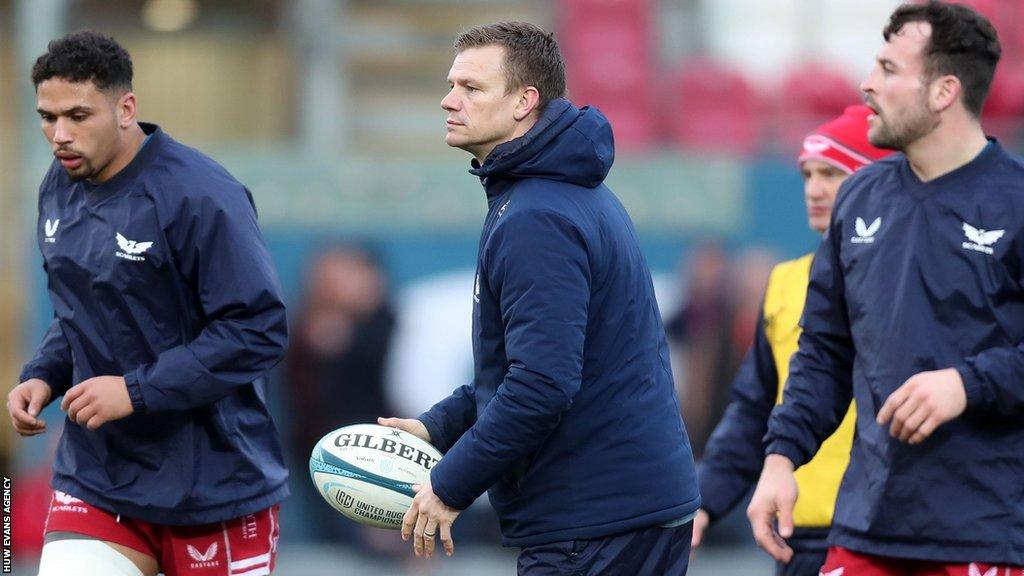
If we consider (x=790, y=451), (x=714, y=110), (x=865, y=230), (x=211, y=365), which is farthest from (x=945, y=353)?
(x=714, y=110)

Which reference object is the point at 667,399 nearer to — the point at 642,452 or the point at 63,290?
the point at 642,452

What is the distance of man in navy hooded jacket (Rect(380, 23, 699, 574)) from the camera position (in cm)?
383

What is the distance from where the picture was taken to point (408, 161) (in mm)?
11672

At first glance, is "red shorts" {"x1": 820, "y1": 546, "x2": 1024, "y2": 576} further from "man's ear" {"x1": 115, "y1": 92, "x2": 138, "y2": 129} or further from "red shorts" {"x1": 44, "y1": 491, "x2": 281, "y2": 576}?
"man's ear" {"x1": 115, "y1": 92, "x2": 138, "y2": 129}

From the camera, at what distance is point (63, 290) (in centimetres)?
477

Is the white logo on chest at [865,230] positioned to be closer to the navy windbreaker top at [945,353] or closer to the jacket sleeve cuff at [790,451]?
the navy windbreaker top at [945,353]

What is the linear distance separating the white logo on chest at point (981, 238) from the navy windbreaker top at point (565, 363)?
2.78 feet

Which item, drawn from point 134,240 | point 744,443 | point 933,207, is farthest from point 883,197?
point 134,240

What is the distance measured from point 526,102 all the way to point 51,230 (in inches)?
66.9

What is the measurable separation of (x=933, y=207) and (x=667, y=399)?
87cm

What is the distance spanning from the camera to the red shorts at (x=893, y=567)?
3.91 metres

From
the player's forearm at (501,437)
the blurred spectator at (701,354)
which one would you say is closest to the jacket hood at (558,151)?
the player's forearm at (501,437)

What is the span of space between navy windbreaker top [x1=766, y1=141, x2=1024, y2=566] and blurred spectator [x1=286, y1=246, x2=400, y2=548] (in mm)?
6716

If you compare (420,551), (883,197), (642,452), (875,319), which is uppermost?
(883,197)
